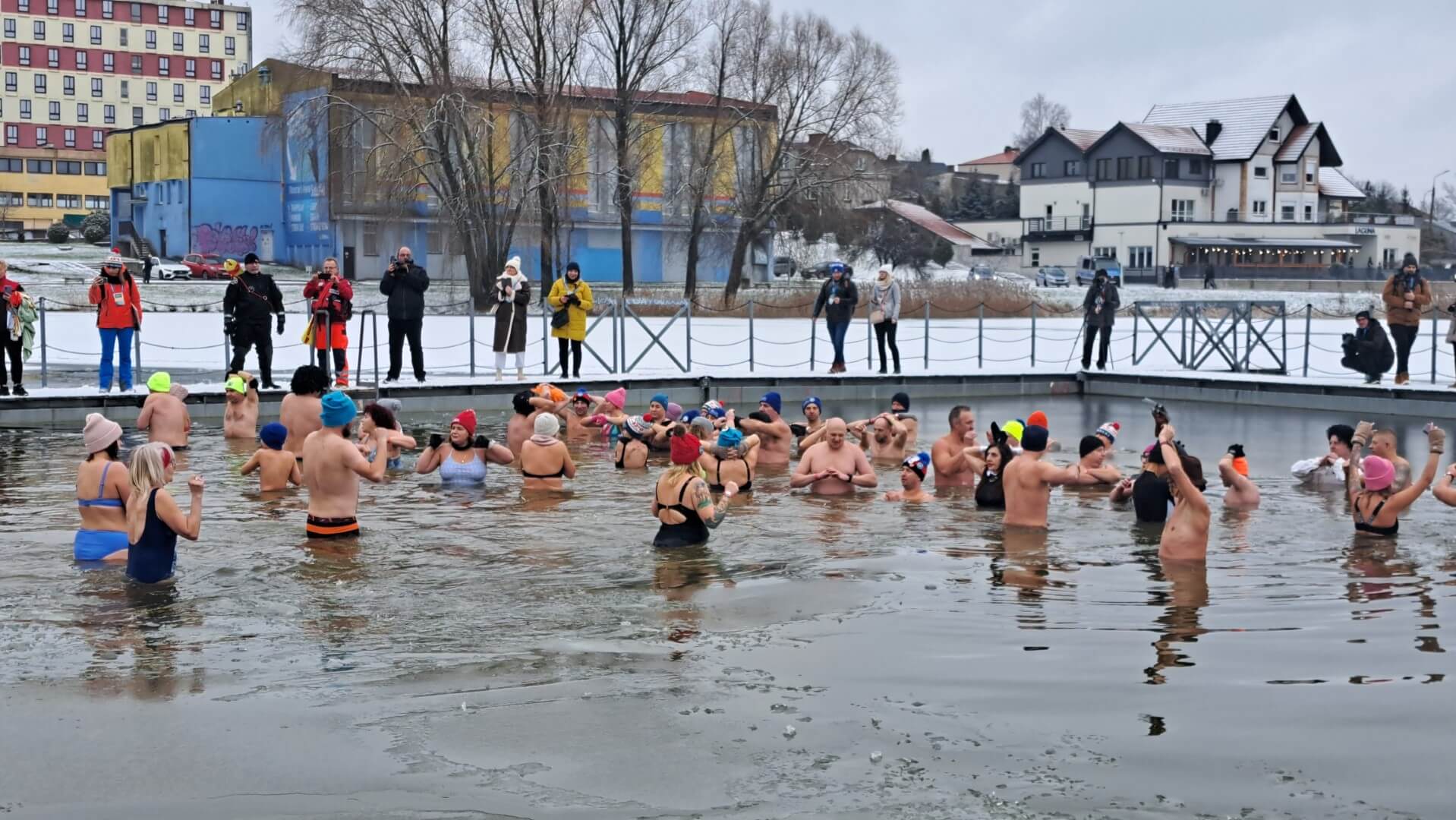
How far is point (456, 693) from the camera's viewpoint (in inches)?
265

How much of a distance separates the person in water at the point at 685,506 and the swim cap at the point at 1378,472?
4480 mm

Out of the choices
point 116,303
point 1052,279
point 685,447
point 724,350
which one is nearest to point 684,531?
point 685,447

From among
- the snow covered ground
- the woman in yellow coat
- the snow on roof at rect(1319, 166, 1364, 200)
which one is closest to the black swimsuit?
the woman in yellow coat

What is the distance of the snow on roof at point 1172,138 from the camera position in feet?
241

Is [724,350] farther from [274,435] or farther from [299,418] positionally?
[274,435]

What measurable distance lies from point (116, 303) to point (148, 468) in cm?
1046

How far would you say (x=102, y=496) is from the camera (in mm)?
9117

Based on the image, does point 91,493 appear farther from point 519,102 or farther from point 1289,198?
point 1289,198

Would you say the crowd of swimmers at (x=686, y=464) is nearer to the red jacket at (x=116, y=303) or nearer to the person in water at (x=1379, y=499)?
the person in water at (x=1379, y=499)

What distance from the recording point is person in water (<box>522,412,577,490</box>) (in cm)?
1283

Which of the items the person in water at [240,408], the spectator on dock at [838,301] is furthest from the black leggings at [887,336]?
the person in water at [240,408]

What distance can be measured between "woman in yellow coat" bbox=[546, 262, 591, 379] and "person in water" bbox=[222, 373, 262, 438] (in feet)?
16.3

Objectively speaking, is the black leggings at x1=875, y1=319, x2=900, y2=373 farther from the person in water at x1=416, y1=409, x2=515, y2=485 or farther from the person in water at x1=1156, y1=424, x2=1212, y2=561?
the person in water at x1=1156, y1=424, x2=1212, y2=561

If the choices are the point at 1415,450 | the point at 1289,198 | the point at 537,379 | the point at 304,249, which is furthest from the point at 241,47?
the point at 1415,450
